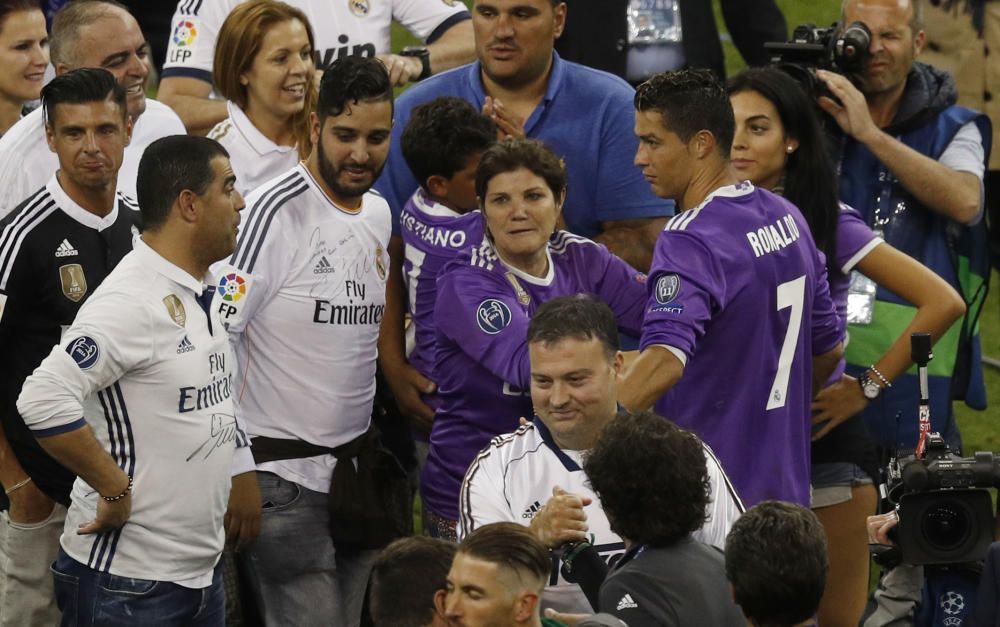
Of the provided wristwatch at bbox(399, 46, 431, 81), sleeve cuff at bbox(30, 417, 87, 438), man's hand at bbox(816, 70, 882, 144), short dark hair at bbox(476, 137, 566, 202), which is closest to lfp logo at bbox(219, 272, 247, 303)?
short dark hair at bbox(476, 137, 566, 202)

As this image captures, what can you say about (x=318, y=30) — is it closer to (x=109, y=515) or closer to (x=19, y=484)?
(x=19, y=484)

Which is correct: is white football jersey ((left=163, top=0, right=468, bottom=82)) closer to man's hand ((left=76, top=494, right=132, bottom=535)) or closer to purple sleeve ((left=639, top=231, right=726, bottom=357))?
purple sleeve ((left=639, top=231, right=726, bottom=357))

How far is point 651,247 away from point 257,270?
157cm

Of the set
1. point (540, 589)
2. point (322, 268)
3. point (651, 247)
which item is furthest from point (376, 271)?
point (540, 589)

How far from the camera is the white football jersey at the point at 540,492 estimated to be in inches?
174

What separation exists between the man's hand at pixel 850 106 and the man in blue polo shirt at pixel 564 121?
868mm

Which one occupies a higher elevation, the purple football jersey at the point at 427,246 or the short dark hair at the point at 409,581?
the purple football jersey at the point at 427,246

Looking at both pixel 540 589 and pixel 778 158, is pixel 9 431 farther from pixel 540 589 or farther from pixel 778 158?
pixel 778 158

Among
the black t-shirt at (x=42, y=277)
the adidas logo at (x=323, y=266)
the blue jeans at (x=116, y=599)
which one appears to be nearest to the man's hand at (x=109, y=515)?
the blue jeans at (x=116, y=599)

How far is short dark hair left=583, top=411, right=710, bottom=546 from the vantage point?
3.83m

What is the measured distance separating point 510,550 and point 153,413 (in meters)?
1.27

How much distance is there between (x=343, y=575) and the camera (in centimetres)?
562

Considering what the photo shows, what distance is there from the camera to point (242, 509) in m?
5.01

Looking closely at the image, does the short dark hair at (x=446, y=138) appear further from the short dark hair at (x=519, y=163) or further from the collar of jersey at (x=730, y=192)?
the collar of jersey at (x=730, y=192)
